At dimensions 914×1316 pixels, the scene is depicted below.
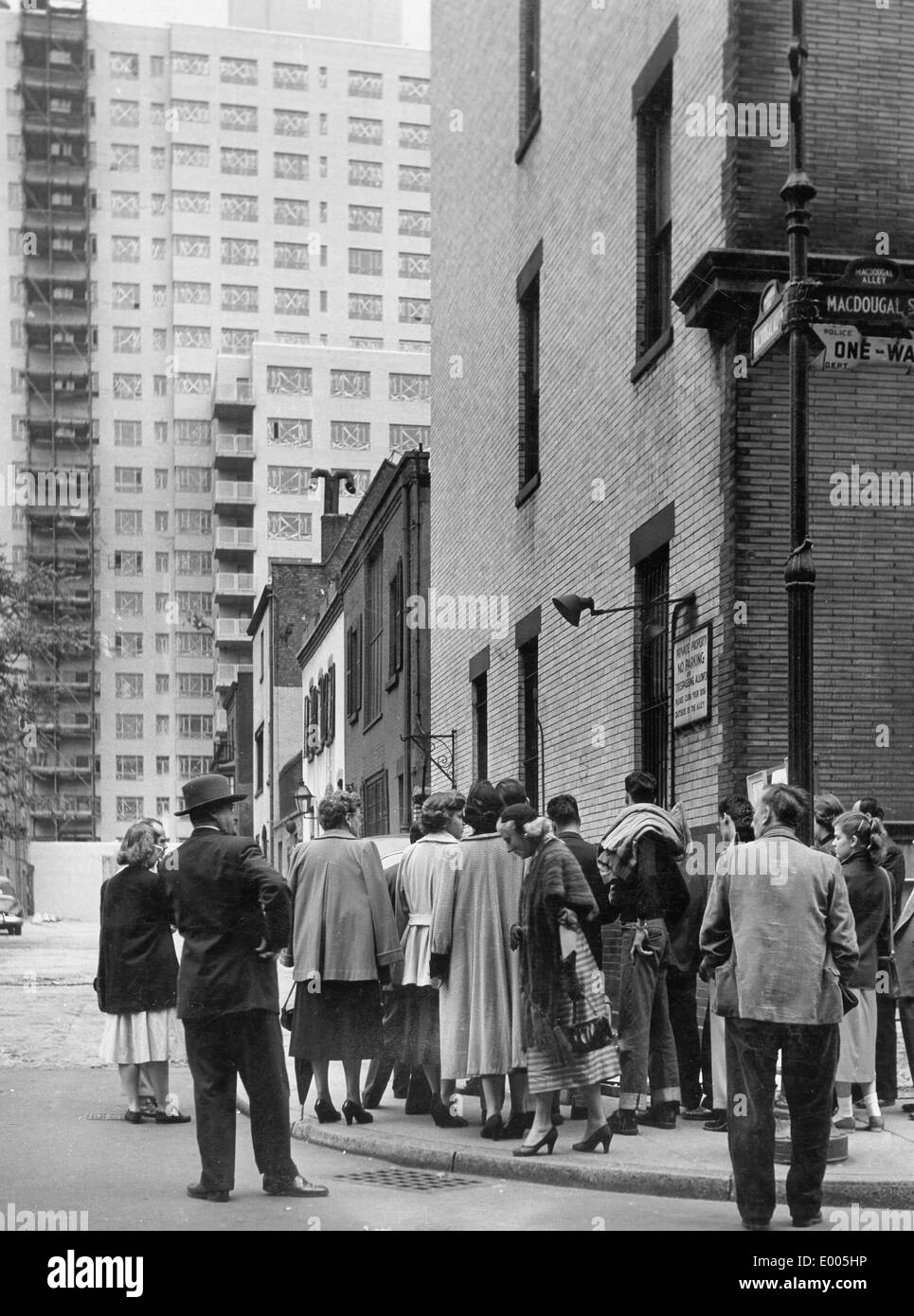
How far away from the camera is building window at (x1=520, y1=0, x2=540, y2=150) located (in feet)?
63.3

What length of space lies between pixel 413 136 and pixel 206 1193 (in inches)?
3850

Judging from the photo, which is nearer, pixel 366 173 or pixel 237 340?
pixel 237 340

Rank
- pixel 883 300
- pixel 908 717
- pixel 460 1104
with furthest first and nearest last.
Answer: pixel 908 717 → pixel 460 1104 → pixel 883 300

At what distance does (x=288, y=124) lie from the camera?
98.8 meters

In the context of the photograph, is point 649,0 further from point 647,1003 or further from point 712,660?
point 647,1003

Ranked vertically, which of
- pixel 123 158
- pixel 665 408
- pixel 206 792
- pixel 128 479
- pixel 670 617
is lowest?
pixel 206 792

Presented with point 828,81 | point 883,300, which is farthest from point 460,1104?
point 828,81

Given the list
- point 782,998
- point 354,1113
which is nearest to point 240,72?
point 354,1113

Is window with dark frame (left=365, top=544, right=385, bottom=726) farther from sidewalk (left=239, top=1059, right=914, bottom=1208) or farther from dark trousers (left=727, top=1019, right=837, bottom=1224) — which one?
dark trousers (left=727, top=1019, right=837, bottom=1224)

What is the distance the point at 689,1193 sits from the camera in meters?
8.16

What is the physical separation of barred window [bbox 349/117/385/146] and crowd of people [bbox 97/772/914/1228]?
3663 inches

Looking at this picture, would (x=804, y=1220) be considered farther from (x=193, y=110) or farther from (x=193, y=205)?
(x=193, y=110)

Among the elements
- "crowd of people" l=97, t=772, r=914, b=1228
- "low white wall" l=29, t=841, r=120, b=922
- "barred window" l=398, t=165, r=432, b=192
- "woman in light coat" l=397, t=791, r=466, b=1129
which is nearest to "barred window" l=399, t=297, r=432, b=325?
"barred window" l=398, t=165, r=432, b=192
